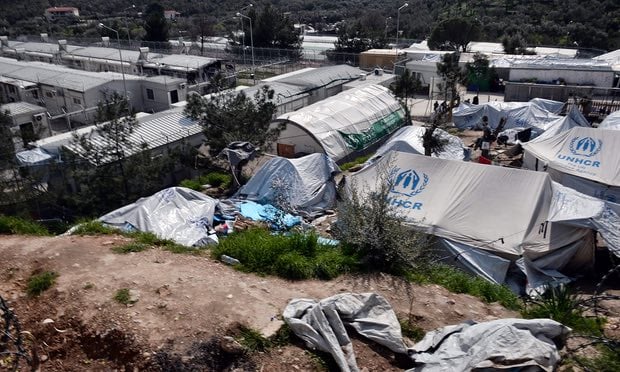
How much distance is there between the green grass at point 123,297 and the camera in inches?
225

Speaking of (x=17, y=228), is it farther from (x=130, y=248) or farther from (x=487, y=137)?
(x=487, y=137)

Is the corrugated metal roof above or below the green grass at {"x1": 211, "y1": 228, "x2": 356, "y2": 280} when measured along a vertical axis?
below

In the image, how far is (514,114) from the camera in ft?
73.1

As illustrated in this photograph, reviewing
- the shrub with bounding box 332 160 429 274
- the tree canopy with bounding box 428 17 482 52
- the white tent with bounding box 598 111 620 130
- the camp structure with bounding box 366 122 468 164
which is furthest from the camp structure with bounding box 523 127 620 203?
the tree canopy with bounding box 428 17 482 52

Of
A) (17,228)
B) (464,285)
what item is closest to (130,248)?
(17,228)

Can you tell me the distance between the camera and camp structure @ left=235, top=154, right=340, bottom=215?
563 inches

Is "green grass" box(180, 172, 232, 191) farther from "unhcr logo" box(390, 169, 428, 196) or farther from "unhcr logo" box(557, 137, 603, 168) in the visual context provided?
"unhcr logo" box(557, 137, 603, 168)

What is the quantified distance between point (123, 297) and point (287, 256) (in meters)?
2.38

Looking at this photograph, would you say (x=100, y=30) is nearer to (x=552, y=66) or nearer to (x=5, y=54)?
(x=5, y=54)

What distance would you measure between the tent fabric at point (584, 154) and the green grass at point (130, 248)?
41.0 feet

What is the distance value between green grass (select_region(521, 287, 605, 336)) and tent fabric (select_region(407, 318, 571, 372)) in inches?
37.9

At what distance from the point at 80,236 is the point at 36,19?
3345 inches

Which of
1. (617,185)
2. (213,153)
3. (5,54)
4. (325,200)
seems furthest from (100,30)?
(617,185)

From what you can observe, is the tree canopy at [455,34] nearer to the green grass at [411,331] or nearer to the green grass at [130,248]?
the green grass at [130,248]
